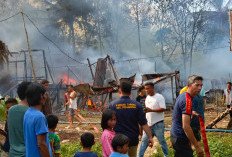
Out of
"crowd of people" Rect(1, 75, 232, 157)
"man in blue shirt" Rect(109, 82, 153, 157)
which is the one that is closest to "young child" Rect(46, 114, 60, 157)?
"crowd of people" Rect(1, 75, 232, 157)

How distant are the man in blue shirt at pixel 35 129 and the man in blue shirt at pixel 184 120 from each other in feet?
6.14

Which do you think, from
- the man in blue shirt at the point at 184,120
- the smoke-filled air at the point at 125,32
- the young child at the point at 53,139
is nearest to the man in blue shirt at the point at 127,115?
the man in blue shirt at the point at 184,120

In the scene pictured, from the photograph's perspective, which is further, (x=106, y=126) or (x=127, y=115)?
(x=127, y=115)

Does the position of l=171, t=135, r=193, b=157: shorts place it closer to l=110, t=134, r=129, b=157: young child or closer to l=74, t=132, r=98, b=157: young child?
l=110, t=134, r=129, b=157: young child

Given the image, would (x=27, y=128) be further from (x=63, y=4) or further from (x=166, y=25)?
(x=63, y=4)

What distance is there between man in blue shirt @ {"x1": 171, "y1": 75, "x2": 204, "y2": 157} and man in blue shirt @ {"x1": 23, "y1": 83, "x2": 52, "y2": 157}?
73.7 inches

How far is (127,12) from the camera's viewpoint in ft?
143

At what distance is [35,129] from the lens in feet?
8.05

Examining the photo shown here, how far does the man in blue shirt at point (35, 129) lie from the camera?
8.07 ft

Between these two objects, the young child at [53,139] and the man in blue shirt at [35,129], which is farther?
the young child at [53,139]

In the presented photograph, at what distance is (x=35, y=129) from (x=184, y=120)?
6.47ft

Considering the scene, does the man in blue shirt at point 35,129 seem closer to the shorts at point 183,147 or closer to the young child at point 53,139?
the young child at point 53,139

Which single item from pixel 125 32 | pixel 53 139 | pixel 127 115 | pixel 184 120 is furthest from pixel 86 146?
pixel 125 32

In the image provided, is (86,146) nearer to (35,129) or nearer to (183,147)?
(35,129)
